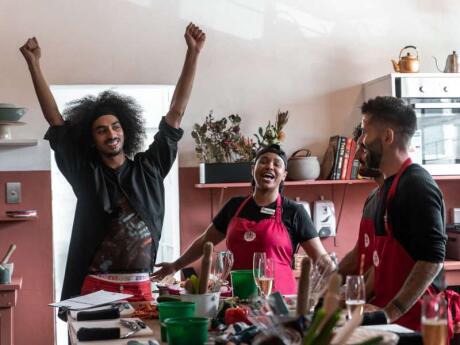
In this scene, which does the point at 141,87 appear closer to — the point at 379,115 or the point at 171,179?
the point at 171,179

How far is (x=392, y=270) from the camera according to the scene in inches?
104

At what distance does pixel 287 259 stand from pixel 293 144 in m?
1.72

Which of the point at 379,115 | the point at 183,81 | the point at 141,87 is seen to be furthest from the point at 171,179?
the point at 379,115

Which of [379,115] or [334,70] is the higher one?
[334,70]

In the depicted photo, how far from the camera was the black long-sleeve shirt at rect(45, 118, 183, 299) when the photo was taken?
127 inches

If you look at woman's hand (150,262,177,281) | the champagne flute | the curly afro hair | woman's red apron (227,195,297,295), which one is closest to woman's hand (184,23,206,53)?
the curly afro hair

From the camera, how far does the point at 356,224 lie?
5.16 m

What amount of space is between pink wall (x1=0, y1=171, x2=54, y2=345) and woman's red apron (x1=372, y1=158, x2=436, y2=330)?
2598 millimetres

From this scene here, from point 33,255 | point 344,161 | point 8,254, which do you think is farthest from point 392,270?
point 33,255

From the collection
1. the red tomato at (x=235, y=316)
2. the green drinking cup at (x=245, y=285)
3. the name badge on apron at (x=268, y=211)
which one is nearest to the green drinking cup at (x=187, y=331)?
the red tomato at (x=235, y=316)

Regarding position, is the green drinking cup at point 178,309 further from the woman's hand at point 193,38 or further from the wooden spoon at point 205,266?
the woman's hand at point 193,38

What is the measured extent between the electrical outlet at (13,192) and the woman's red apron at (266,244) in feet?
5.88

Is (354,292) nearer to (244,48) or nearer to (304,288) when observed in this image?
(304,288)

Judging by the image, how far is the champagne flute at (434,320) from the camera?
162cm
